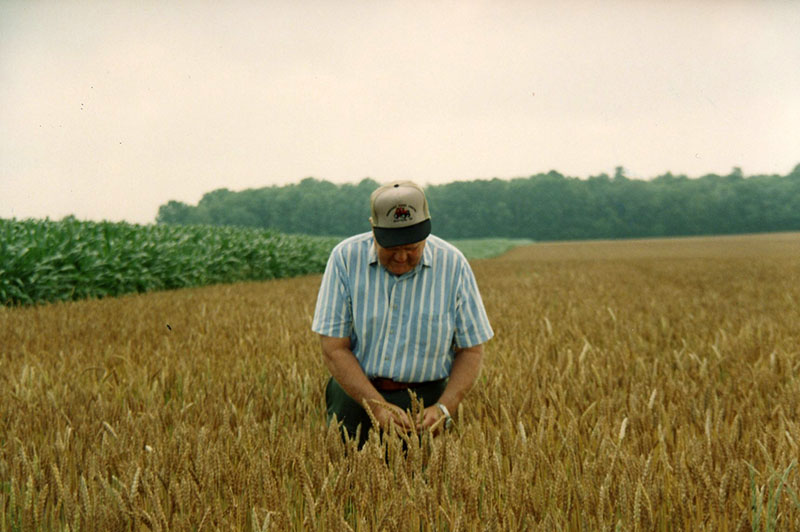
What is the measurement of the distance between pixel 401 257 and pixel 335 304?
0.36 metres

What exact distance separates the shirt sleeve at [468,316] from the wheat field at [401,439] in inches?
12.3

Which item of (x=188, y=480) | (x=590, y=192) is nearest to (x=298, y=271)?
(x=188, y=480)

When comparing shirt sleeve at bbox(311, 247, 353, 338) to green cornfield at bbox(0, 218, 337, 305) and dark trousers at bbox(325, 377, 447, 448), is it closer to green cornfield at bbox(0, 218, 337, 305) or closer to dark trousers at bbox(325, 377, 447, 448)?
dark trousers at bbox(325, 377, 447, 448)

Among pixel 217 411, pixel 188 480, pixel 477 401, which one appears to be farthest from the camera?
pixel 477 401

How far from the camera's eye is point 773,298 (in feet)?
25.9

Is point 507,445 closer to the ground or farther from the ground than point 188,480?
closer to the ground

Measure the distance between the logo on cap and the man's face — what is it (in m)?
0.10

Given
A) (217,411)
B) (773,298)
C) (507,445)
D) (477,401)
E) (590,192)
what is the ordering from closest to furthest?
(507,445) < (217,411) < (477,401) < (773,298) < (590,192)

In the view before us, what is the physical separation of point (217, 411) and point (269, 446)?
0.61m

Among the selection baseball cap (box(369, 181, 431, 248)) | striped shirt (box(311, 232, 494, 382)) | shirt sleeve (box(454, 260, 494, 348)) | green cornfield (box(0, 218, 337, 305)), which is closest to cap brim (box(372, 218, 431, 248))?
baseball cap (box(369, 181, 431, 248))

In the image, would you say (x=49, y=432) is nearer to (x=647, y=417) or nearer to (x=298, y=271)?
(x=647, y=417)

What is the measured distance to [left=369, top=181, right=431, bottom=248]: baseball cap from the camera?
6.53 feet

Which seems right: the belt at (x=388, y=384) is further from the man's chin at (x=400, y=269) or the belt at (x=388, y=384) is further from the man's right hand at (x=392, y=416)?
the man's chin at (x=400, y=269)

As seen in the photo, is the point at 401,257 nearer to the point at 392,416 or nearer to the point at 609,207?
the point at 392,416
